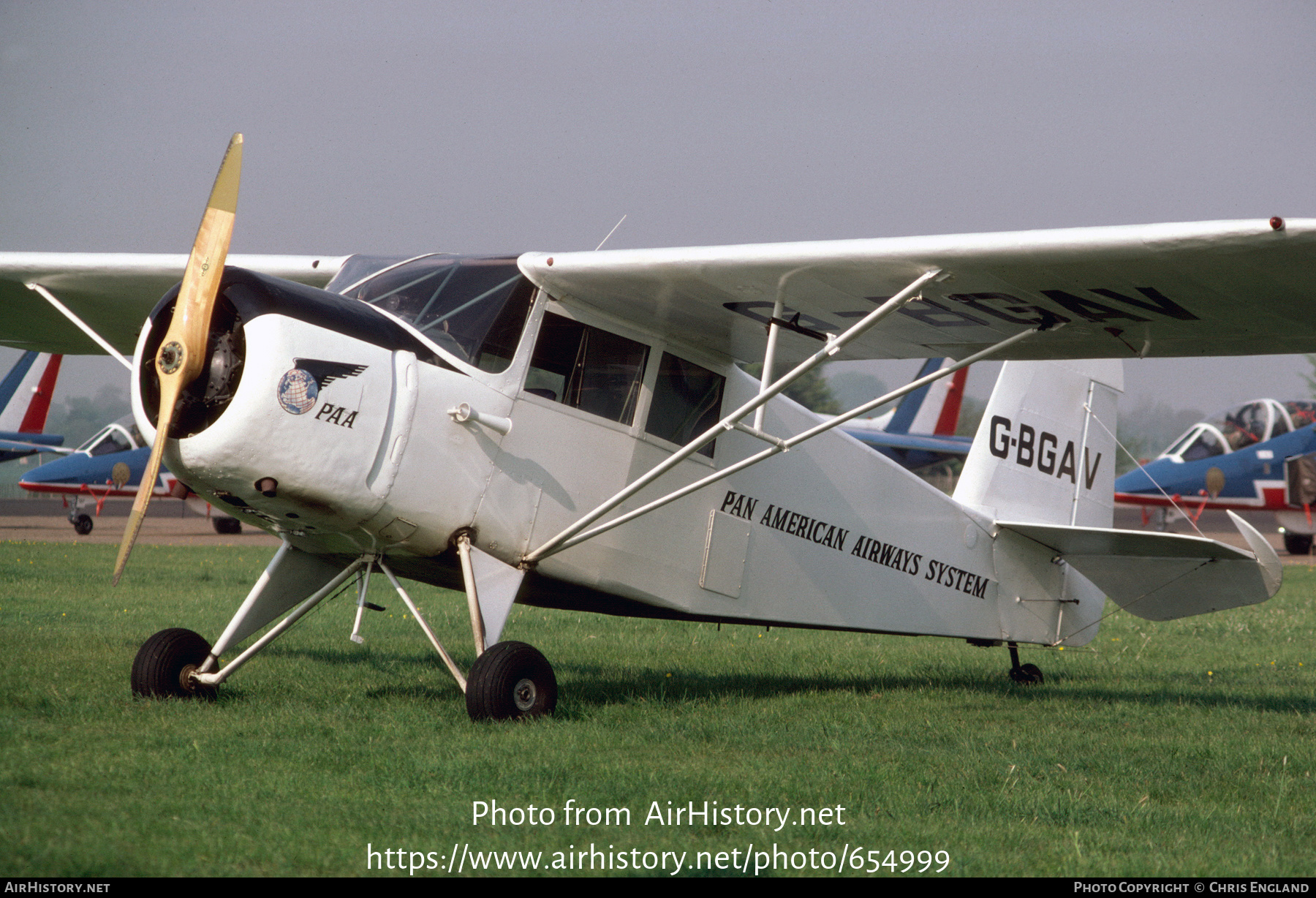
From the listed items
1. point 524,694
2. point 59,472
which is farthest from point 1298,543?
point 59,472

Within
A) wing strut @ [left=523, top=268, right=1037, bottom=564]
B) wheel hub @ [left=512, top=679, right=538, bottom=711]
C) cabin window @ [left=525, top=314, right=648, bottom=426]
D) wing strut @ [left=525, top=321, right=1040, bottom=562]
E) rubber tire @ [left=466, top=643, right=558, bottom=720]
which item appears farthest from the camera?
cabin window @ [left=525, top=314, right=648, bottom=426]

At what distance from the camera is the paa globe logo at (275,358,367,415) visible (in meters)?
5.31

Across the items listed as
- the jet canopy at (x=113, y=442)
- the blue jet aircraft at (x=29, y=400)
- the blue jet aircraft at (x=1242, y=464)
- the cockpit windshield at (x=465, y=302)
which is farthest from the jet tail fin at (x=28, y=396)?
the cockpit windshield at (x=465, y=302)

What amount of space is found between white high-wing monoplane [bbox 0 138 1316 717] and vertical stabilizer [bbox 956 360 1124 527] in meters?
0.44

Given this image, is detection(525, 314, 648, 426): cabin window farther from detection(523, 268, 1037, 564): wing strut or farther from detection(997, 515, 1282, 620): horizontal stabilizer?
detection(997, 515, 1282, 620): horizontal stabilizer

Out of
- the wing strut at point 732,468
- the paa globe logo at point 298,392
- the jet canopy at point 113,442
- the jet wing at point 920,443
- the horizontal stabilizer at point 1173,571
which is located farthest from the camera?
the jet wing at point 920,443

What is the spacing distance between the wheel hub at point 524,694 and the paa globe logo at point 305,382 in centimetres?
176

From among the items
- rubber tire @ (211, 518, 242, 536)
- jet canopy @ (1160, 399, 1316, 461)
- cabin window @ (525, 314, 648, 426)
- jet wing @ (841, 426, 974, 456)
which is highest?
jet canopy @ (1160, 399, 1316, 461)

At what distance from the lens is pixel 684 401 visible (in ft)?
23.8

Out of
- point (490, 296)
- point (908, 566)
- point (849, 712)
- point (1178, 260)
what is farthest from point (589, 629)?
point (1178, 260)

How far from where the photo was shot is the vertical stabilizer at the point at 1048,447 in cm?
917

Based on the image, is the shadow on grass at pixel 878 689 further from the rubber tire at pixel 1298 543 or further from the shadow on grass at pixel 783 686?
the rubber tire at pixel 1298 543

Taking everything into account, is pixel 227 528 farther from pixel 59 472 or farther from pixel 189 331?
pixel 189 331

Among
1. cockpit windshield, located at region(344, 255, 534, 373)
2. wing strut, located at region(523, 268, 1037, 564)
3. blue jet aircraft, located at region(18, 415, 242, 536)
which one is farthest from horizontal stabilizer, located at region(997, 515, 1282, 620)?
blue jet aircraft, located at region(18, 415, 242, 536)
